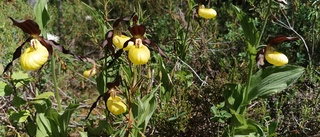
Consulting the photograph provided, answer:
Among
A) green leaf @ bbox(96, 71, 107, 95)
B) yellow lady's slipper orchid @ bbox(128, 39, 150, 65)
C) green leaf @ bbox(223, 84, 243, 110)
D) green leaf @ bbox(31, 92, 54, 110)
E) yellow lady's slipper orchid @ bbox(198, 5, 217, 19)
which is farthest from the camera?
yellow lady's slipper orchid @ bbox(198, 5, 217, 19)

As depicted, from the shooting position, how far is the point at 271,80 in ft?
5.70

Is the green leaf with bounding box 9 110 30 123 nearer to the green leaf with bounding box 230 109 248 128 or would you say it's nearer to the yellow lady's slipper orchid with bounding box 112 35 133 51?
the yellow lady's slipper orchid with bounding box 112 35 133 51

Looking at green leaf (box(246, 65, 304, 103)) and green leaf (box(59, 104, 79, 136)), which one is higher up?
green leaf (box(246, 65, 304, 103))

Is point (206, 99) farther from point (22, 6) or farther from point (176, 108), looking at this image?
point (22, 6)

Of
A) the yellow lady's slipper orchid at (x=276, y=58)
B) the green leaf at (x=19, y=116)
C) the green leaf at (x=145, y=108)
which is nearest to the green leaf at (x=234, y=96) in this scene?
the yellow lady's slipper orchid at (x=276, y=58)

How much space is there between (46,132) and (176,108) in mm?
662

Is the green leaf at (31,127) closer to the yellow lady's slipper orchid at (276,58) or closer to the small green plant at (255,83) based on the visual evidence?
the small green plant at (255,83)

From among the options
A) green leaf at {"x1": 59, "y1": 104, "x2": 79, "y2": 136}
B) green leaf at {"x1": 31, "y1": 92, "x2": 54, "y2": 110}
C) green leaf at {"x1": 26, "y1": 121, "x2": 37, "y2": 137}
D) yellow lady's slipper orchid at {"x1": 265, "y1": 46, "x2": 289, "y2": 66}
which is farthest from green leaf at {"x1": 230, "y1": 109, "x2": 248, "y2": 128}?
green leaf at {"x1": 26, "y1": 121, "x2": 37, "y2": 137}

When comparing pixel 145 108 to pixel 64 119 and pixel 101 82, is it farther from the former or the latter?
pixel 64 119

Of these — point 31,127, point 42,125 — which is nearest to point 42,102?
point 42,125

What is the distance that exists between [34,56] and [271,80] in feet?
3.63

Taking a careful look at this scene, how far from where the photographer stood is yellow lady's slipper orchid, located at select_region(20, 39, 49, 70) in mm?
1381

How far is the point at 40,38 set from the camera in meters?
1.44

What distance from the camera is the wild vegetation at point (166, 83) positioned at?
4.95 ft
